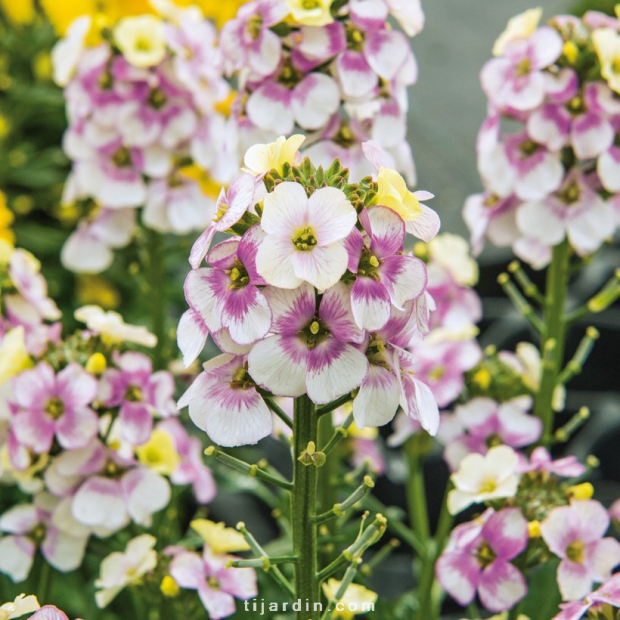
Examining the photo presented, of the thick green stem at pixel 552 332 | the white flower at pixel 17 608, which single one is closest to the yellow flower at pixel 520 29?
the thick green stem at pixel 552 332

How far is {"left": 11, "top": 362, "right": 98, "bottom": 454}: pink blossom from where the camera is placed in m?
0.91

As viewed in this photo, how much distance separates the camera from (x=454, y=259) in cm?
126

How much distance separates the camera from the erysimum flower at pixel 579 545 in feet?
2.69

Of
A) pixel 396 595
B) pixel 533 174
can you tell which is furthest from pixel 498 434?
pixel 396 595

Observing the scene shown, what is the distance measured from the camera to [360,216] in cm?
62

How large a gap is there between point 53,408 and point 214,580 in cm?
23

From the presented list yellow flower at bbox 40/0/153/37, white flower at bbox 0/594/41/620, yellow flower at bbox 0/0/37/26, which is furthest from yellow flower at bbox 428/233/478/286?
yellow flower at bbox 0/0/37/26

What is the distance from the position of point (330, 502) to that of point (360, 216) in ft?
1.96

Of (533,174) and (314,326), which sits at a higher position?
(314,326)

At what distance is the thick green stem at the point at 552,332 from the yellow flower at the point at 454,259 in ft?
0.41

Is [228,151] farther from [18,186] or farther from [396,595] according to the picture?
[18,186]

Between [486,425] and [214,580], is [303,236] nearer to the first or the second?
[214,580]

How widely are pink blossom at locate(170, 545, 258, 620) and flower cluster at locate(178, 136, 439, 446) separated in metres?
0.25

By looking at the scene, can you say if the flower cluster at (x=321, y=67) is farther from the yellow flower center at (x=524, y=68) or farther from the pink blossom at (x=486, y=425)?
the pink blossom at (x=486, y=425)
